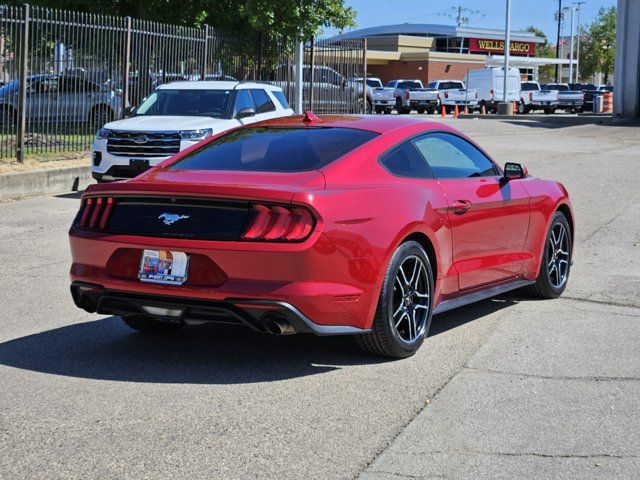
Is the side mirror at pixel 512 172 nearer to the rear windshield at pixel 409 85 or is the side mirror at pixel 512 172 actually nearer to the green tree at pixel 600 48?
the rear windshield at pixel 409 85

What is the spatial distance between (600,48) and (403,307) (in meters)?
120

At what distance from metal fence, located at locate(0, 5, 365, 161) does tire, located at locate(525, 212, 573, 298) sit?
10.7m

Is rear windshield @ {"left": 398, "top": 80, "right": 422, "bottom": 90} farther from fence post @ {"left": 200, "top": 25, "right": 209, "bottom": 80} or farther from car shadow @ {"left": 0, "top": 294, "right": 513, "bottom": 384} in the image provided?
car shadow @ {"left": 0, "top": 294, "right": 513, "bottom": 384}

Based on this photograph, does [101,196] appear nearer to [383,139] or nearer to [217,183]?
[217,183]

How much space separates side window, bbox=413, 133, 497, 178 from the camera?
6773 millimetres

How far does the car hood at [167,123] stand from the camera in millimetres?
15102

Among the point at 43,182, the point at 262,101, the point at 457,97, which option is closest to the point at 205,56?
the point at 262,101

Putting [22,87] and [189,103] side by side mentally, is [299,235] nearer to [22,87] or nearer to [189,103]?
[189,103]

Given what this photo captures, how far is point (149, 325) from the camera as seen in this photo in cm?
675

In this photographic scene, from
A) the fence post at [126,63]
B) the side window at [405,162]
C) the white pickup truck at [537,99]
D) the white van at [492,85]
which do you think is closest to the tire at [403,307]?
the side window at [405,162]

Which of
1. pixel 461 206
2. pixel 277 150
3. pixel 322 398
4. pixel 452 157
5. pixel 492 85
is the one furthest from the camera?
pixel 492 85

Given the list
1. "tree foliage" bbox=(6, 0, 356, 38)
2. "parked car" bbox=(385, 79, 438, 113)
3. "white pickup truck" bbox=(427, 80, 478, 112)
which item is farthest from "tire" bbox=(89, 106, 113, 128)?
"white pickup truck" bbox=(427, 80, 478, 112)

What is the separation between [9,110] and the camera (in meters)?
16.6

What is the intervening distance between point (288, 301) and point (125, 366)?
1208 mm
